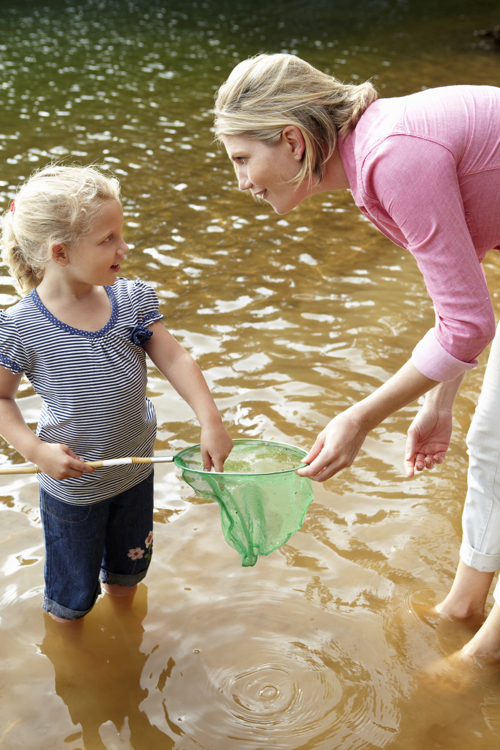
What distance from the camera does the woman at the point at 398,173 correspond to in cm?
163

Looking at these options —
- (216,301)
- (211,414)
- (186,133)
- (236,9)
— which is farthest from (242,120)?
(236,9)

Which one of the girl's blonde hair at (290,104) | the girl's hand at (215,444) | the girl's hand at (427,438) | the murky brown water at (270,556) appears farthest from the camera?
the girl's hand at (427,438)

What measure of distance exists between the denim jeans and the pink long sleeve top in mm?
1053

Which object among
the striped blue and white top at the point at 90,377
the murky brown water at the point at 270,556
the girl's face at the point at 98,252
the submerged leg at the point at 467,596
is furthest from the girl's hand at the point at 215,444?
the submerged leg at the point at 467,596

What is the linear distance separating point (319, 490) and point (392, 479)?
354 millimetres

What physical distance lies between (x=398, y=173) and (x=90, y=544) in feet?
4.58

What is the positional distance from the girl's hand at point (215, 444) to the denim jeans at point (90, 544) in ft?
1.06

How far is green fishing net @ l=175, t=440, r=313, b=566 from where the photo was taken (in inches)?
77.8

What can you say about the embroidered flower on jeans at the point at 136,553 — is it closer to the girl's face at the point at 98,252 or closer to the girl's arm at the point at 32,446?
the girl's arm at the point at 32,446

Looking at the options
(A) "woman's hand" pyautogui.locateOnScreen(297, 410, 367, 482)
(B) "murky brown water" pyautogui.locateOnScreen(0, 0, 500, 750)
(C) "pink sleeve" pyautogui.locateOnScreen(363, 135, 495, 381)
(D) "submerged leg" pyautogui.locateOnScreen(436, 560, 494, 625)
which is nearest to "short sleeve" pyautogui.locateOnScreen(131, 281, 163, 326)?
(A) "woman's hand" pyautogui.locateOnScreen(297, 410, 367, 482)

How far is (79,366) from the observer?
1980 millimetres

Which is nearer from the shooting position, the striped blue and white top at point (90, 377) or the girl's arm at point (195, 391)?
the striped blue and white top at point (90, 377)

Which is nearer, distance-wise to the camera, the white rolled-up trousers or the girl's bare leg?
the white rolled-up trousers

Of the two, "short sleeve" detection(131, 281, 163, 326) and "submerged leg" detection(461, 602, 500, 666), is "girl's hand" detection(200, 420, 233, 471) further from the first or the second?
"submerged leg" detection(461, 602, 500, 666)
